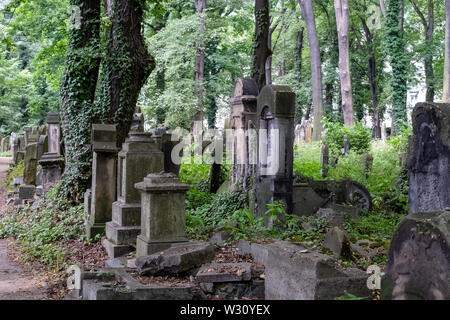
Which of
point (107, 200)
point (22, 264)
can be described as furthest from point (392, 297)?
point (22, 264)

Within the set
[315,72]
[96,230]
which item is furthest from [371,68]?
[96,230]

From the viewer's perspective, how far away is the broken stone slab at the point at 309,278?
13.0 ft

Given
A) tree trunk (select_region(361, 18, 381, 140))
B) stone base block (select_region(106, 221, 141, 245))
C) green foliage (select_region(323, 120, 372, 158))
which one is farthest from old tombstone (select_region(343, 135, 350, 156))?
tree trunk (select_region(361, 18, 381, 140))

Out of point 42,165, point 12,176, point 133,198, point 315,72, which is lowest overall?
point 12,176

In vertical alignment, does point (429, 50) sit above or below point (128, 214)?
above

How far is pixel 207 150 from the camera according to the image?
1655 cm

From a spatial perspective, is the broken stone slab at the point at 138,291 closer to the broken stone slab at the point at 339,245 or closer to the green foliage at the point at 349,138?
the broken stone slab at the point at 339,245

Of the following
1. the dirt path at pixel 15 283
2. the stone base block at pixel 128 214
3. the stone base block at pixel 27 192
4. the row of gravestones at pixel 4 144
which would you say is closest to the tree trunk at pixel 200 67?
the stone base block at pixel 27 192

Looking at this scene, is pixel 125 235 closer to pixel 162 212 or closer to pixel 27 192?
pixel 162 212

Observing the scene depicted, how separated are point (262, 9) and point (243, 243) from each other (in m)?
7.58

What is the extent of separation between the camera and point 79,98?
11.2m

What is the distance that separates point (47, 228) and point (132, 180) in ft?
9.74

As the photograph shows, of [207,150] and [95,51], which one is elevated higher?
[95,51]

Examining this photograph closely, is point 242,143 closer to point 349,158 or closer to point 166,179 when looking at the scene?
point 166,179
